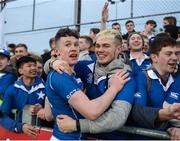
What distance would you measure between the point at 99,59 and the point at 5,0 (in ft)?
29.7

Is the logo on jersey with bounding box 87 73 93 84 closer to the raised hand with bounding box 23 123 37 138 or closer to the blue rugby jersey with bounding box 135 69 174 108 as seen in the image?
Answer: the blue rugby jersey with bounding box 135 69 174 108

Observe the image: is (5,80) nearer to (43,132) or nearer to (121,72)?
(43,132)

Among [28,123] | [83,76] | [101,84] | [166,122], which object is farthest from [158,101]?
[28,123]

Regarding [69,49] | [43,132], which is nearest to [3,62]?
[43,132]

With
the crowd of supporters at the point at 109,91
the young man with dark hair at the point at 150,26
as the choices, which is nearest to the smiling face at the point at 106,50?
the crowd of supporters at the point at 109,91

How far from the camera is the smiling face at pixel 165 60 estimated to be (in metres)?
3.49

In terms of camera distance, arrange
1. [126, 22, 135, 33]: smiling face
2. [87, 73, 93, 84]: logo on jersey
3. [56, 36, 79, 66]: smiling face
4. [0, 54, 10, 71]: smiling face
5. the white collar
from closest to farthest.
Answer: the white collar → [56, 36, 79, 66]: smiling face → [87, 73, 93, 84]: logo on jersey → [0, 54, 10, 71]: smiling face → [126, 22, 135, 33]: smiling face

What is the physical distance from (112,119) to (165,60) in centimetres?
87

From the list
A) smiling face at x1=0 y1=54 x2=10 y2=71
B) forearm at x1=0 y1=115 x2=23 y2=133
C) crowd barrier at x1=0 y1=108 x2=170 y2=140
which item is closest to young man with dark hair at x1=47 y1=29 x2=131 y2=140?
crowd barrier at x1=0 y1=108 x2=170 y2=140

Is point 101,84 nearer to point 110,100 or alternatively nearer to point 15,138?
point 110,100

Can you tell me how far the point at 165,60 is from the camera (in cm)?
350

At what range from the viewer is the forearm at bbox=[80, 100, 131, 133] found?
9.66 ft

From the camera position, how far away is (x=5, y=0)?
467 inches

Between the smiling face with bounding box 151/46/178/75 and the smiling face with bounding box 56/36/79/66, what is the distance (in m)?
0.71
